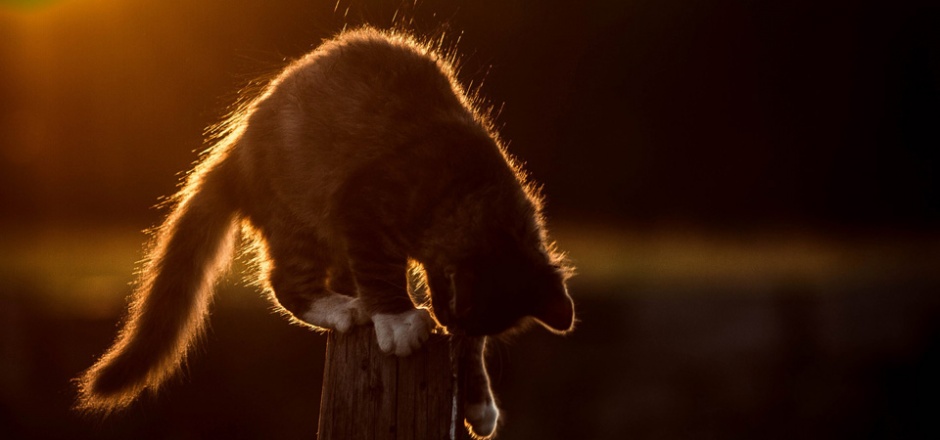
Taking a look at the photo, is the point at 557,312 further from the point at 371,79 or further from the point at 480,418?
the point at 371,79

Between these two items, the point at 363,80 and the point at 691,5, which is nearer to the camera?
the point at 363,80

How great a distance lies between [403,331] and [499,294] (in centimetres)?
50

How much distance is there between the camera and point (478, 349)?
385cm

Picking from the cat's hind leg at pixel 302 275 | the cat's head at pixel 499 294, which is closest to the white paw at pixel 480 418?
the cat's head at pixel 499 294

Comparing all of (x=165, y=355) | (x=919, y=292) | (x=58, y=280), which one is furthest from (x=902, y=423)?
(x=58, y=280)

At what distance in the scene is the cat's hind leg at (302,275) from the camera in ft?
13.4

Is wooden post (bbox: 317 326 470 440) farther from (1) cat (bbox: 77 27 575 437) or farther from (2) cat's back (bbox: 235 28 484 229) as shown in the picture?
(2) cat's back (bbox: 235 28 484 229)

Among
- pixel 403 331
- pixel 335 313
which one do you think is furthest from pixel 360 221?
pixel 403 331

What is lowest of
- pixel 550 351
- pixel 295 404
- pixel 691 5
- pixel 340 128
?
pixel 295 404

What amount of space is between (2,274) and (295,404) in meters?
4.93

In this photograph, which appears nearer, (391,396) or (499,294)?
(391,396)

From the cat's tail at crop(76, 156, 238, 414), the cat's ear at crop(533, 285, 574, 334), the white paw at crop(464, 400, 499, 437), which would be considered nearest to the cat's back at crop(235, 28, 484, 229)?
the cat's tail at crop(76, 156, 238, 414)

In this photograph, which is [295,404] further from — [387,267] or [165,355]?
[387,267]

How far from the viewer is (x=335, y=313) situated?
381 cm
